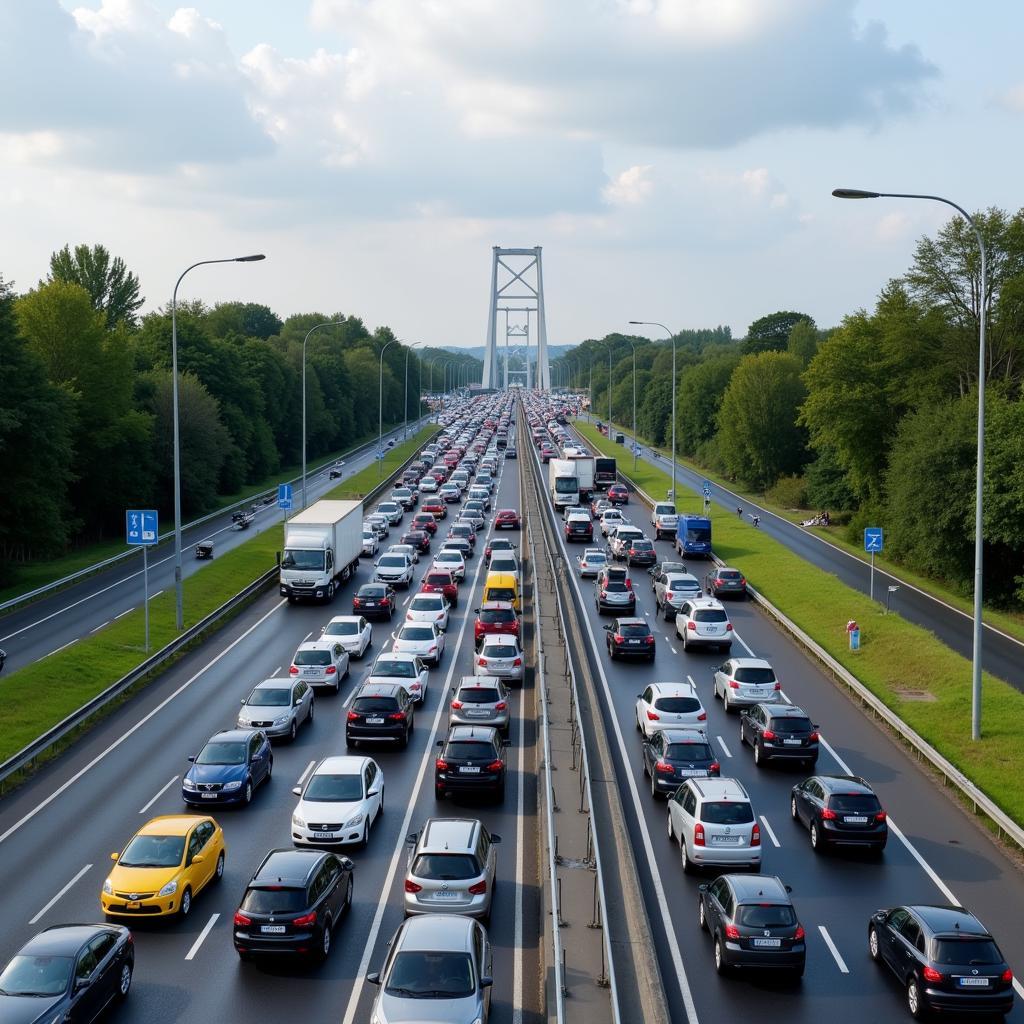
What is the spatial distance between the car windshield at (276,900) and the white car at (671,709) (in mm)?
12289

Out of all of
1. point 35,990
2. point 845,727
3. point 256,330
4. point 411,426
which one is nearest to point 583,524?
point 845,727

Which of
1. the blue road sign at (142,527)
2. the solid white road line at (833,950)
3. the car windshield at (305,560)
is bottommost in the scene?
the solid white road line at (833,950)

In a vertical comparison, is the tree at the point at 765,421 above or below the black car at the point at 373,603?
above

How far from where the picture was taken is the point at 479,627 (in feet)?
129

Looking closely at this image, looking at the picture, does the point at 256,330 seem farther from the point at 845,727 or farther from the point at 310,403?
the point at 845,727

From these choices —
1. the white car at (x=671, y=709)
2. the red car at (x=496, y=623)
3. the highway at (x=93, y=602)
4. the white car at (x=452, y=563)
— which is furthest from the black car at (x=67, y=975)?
the white car at (x=452, y=563)

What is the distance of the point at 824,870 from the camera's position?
2148cm

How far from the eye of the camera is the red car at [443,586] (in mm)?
47531

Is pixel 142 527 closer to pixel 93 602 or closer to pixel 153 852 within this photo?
pixel 93 602

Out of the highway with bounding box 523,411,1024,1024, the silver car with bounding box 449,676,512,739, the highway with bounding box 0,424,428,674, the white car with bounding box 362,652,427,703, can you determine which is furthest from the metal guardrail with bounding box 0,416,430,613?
the highway with bounding box 523,411,1024,1024

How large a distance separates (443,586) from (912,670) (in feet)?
61.9

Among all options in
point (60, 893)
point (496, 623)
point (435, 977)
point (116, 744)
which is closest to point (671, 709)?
point (496, 623)

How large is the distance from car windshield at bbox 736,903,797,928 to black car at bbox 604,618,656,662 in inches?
812

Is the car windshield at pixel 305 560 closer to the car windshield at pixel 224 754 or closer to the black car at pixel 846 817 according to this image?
the car windshield at pixel 224 754
